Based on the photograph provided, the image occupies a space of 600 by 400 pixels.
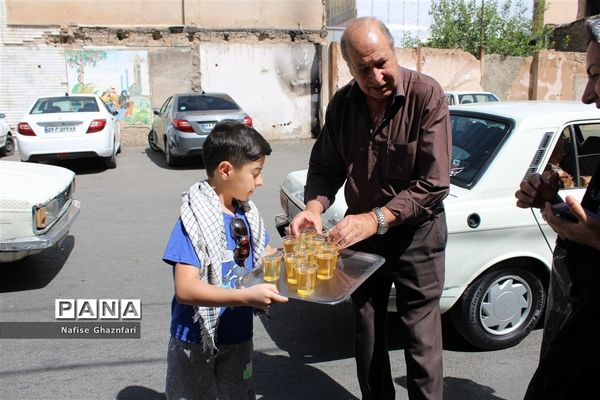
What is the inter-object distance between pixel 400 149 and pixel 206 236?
108cm

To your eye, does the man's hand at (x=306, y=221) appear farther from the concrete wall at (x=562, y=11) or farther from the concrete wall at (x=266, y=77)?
the concrete wall at (x=562, y=11)

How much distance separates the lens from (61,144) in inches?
429

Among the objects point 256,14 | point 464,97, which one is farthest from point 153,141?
point 464,97

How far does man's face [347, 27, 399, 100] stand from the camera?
2.55m

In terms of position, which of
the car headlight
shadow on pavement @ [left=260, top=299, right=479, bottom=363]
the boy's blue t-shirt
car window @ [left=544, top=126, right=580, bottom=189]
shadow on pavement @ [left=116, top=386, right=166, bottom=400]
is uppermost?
car window @ [left=544, top=126, right=580, bottom=189]

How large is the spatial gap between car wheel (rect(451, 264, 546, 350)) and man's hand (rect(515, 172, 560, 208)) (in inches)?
59.2

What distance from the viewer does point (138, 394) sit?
3451 mm

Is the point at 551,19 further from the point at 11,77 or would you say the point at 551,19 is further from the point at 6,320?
the point at 6,320

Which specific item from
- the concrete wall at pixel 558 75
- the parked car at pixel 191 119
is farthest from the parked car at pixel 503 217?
the concrete wall at pixel 558 75

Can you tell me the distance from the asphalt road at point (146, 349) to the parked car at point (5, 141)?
Answer: 28.6 ft

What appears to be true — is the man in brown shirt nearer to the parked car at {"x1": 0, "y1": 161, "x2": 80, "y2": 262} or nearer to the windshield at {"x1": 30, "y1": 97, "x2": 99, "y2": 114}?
the parked car at {"x1": 0, "y1": 161, "x2": 80, "y2": 262}

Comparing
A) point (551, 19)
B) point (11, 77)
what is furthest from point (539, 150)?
point (551, 19)

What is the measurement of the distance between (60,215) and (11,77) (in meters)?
12.8

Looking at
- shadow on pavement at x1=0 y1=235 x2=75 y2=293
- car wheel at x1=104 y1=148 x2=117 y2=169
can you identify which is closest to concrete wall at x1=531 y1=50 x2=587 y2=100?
car wheel at x1=104 y1=148 x2=117 y2=169
